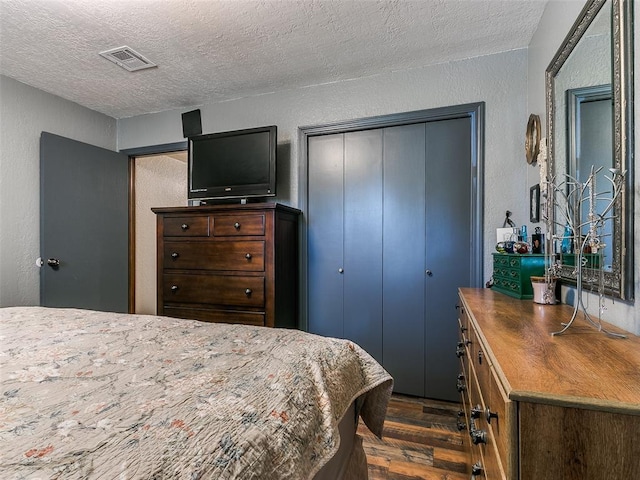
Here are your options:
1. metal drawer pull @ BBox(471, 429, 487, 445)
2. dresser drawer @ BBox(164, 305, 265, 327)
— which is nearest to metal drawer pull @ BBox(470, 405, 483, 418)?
metal drawer pull @ BBox(471, 429, 487, 445)

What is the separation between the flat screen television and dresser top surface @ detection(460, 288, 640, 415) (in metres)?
2.05

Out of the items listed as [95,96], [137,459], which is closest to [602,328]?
[137,459]

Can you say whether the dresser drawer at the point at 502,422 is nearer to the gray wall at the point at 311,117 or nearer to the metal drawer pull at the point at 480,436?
the metal drawer pull at the point at 480,436

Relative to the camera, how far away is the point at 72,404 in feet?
2.23

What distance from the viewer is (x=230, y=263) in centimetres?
246

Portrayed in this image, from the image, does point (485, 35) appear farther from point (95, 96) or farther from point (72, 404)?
point (95, 96)

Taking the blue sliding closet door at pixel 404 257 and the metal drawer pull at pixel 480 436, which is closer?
the metal drawer pull at pixel 480 436

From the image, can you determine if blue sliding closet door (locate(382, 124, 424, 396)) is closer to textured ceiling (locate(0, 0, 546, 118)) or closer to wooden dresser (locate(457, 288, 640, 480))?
textured ceiling (locate(0, 0, 546, 118))

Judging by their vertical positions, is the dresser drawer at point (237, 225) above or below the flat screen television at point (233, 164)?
below

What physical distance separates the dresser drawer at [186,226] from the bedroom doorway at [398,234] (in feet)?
2.77

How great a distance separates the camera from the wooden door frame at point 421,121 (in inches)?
91.4

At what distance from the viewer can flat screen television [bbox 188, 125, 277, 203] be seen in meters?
2.70

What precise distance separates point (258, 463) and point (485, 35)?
103 inches

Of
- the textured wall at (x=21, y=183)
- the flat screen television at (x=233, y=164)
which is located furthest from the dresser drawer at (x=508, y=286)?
the textured wall at (x=21, y=183)
